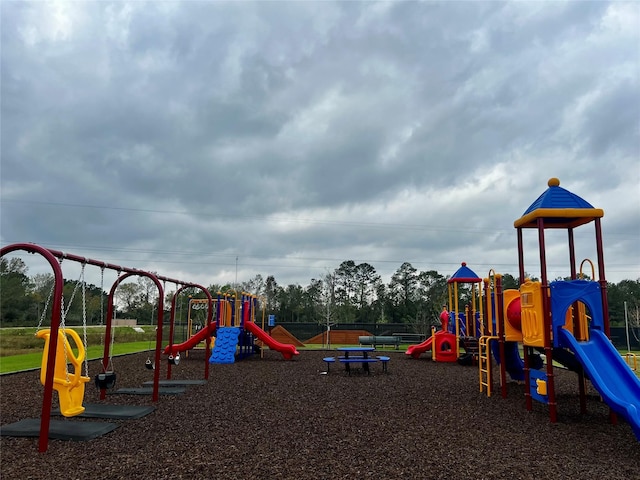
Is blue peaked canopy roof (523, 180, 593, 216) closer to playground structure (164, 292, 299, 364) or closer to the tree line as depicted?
playground structure (164, 292, 299, 364)

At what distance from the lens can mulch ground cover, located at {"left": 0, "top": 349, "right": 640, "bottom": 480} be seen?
14.6 ft

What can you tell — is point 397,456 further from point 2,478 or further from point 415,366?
point 415,366

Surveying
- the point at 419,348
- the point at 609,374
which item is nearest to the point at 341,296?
the point at 419,348

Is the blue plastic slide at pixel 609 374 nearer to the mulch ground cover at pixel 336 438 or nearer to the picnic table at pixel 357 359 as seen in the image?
the mulch ground cover at pixel 336 438

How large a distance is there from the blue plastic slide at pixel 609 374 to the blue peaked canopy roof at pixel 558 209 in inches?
80.3

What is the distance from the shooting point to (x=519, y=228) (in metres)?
8.68

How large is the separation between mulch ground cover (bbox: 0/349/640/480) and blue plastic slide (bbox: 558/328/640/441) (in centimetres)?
49

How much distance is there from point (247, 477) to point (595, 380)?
16.7 feet

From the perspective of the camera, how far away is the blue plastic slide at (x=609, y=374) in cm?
562

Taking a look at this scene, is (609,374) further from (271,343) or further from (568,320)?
(271,343)

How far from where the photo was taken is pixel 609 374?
21.1 feet

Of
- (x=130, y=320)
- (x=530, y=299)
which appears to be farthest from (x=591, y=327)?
(x=130, y=320)

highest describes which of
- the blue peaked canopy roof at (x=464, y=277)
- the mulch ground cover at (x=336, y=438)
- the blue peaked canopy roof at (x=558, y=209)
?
the blue peaked canopy roof at (x=558, y=209)

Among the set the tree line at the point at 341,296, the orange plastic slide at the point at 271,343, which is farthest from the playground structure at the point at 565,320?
the tree line at the point at 341,296
